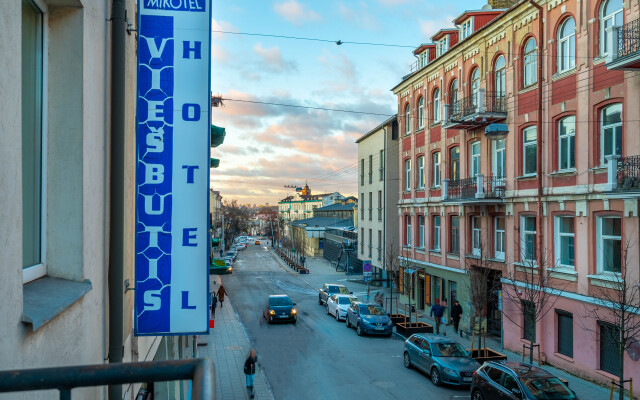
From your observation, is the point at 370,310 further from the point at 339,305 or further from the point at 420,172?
the point at 420,172

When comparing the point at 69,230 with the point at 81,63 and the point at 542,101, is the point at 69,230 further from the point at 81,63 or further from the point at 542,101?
the point at 542,101

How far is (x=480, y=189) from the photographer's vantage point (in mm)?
24141

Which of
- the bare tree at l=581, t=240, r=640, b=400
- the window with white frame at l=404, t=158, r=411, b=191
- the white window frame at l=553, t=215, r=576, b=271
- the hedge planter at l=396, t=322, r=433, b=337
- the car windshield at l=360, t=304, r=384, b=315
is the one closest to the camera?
the bare tree at l=581, t=240, r=640, b=400

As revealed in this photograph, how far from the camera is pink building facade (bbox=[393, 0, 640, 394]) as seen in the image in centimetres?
1711

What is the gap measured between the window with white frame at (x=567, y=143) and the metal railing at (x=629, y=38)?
375 centimetres

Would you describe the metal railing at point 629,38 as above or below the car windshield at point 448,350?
above

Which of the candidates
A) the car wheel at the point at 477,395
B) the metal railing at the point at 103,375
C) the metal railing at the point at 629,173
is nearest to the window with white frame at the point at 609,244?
the metal railing at the point at 629,173

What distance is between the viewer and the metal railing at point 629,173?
1574 centimetres

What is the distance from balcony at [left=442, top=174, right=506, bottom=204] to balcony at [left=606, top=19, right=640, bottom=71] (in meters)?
8.13

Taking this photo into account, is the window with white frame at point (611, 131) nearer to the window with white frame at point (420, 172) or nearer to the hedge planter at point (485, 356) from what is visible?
the hedge planter at point (485, 356)

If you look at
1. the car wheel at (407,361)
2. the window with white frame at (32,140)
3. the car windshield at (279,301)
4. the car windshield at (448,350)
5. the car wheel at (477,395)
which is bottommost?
the car wheel at (407,361)

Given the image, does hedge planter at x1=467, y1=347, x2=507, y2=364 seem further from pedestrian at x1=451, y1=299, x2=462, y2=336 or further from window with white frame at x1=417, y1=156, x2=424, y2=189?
window with white frame at x1=417, y1=156, x2=424, y2=189

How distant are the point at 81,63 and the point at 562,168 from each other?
19.5 meters

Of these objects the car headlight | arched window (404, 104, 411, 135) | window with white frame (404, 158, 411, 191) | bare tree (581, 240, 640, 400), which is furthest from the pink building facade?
the car headlight
